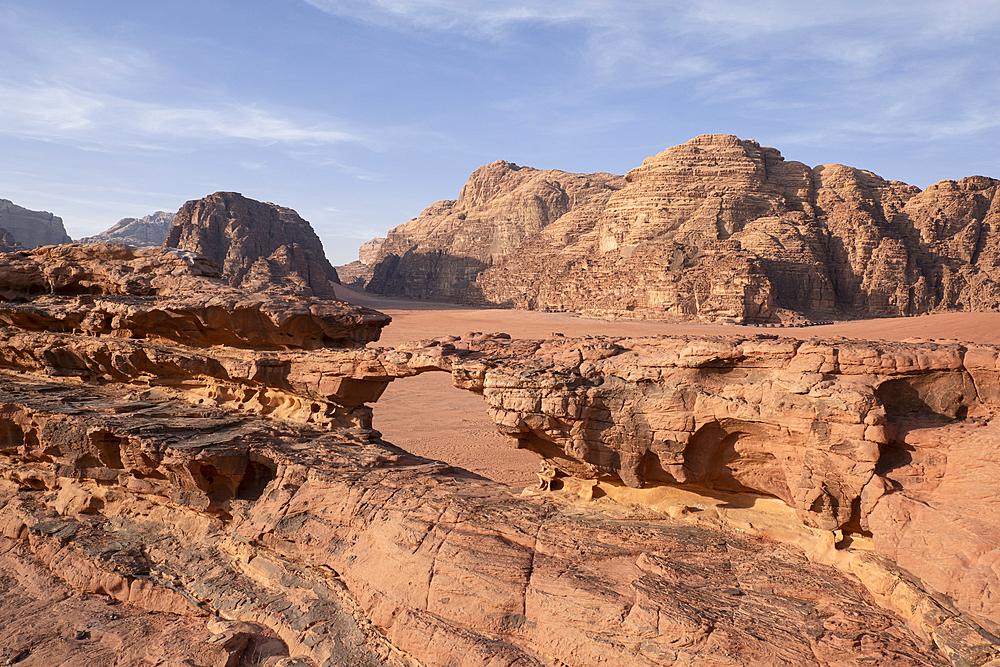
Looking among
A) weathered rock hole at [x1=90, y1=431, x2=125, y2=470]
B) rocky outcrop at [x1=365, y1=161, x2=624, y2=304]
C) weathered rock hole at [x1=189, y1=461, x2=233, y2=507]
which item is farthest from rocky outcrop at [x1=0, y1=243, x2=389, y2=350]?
rocky outcrop at [x1=365, y1=161, x2=624, y2=304]

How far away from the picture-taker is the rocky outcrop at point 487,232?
65000mm

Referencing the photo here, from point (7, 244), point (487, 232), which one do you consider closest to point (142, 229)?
point (7, 244)

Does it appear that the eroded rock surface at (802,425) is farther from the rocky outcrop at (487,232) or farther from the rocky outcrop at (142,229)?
the rocky outcrop at (142,229)

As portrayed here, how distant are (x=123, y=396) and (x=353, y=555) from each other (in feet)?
16.5

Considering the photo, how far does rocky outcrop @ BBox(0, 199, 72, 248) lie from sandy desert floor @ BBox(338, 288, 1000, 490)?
257 ft

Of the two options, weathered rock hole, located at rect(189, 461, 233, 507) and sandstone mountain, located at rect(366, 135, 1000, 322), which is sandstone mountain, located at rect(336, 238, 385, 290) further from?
weathered rock hole, located at rect(189, 461, 233, 507)

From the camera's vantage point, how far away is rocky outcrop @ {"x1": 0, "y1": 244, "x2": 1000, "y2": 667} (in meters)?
3.96

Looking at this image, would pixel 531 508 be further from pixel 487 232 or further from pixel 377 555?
pixel 487 232

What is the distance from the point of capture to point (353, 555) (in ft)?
17.2

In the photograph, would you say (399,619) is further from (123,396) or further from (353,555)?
(123,396)

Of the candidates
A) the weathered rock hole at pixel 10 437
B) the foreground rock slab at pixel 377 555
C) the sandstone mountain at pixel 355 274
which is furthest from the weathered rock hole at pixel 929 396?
the sandstone mountain at pixel 355 274

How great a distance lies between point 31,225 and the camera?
84.1 m

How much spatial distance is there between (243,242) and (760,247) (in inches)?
1850

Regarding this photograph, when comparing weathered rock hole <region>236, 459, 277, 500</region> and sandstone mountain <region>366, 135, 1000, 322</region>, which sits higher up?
sandstone mountain <region>366, 135, 1000, 322</region>
